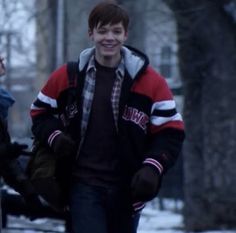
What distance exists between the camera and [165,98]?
4918 millimetres

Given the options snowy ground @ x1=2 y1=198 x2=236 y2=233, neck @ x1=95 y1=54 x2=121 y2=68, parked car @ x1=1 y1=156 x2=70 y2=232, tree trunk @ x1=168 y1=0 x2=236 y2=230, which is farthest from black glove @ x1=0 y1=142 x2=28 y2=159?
tree trunk @ x1=168 y1=0 x2=236 y2=230

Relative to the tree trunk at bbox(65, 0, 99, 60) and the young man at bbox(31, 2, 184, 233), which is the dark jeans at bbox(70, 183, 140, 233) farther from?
the tree trunk at bbox(65, 0, 99, 60)

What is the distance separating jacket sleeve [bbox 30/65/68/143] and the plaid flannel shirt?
11 cm

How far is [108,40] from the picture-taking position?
4.87 m

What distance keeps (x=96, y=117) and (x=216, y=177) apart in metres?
5.96

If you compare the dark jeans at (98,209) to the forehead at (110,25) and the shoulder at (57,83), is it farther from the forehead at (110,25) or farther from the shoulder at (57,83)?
the forehead at (110,25)

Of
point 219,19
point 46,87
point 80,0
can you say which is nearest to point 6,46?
point 80,0

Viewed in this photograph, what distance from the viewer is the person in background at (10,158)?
5474mm

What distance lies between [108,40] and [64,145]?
0.54 m

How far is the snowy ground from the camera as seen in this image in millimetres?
11080

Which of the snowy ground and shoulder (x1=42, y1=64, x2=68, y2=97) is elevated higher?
shoulder (x1=42, y1=64, x2=68, y2=97)

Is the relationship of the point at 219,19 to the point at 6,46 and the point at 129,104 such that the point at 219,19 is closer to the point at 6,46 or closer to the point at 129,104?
the point at 129,104

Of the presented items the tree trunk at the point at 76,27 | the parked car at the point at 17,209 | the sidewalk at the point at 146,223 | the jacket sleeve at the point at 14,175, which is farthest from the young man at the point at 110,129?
the tree trunk at the point at 76,27

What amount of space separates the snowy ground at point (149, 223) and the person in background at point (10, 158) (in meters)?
3.90
